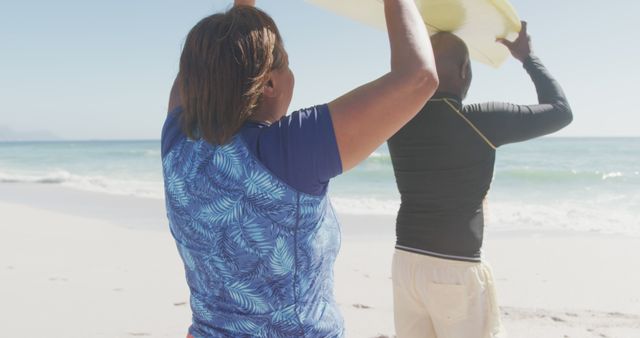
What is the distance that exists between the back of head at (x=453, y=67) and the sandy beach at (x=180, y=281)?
2.61 meters

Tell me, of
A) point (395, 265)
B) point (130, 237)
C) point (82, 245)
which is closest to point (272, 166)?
point (395, 265)

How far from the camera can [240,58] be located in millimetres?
1159

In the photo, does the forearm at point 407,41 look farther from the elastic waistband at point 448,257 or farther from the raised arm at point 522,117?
the elastic waistband at point 448,257

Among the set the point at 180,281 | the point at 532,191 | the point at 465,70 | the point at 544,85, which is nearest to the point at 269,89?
the point at 465,70

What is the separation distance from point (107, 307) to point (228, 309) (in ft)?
12.7

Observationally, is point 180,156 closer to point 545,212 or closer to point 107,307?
point 107,307

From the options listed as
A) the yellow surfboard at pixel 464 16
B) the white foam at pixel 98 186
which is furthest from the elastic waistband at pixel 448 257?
the white foam at pixel 98 186

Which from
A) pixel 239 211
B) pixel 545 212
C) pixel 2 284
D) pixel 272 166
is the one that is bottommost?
pixel 545 212

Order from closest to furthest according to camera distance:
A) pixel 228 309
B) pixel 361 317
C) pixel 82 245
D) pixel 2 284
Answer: pixel 228 309 → pixel 361 317 → pixel 2 284 → pixel 82 245

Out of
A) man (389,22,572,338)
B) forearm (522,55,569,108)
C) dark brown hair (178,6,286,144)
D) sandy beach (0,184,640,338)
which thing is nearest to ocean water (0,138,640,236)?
sandy beach (0,184,640,338)

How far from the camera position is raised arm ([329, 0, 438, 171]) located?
1.12 metres

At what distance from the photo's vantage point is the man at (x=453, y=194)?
205 cm

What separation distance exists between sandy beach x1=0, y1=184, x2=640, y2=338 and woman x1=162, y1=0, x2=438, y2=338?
3147 millimetres

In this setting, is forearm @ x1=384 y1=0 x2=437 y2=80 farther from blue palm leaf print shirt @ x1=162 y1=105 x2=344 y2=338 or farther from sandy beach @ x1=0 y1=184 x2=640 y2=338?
sandy beach @ x1=0 y1=184 x2=640 y2=338
